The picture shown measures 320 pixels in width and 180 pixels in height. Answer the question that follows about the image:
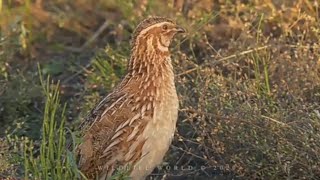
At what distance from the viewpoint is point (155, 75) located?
20.3 feet

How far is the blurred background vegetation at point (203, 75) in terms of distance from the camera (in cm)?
627

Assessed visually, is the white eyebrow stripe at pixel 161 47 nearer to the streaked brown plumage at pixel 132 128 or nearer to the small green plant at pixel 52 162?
the streaked brown plumage at pixel 132 128

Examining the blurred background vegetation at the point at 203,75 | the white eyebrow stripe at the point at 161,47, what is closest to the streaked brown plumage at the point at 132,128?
the white eyebrow stripe at the point at 161,47

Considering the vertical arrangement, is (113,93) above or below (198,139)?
above

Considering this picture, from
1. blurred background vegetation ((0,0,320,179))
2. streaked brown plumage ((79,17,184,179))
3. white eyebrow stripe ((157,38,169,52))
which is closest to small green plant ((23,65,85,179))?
blurred background vegetation ((0,0,320,179))

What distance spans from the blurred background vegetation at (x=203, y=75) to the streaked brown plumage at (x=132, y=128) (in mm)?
347

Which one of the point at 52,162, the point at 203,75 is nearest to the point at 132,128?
the point at 52,162

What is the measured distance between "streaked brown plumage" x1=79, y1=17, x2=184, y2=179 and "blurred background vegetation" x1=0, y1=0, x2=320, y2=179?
35 centimetres

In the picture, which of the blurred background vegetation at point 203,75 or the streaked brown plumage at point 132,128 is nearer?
the streaked brown plumage at point 132,128

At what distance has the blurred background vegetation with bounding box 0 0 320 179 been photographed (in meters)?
6.27

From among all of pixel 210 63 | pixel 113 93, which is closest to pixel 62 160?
pixel 113 93

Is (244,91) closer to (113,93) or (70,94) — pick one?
(113,93)

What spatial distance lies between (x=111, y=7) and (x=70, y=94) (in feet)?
4.61

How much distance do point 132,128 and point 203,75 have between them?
1156 millimetres
